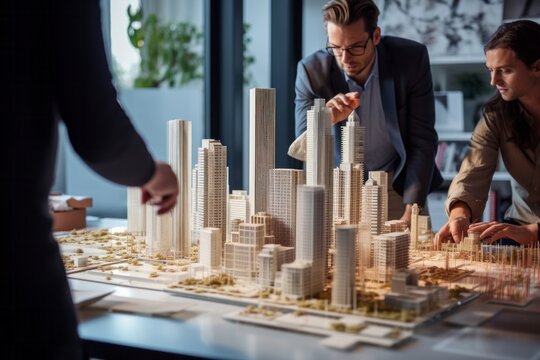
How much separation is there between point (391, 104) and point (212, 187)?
1257mm

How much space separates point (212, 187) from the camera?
2.85m

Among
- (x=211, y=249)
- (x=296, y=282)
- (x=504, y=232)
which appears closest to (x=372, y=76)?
(x=504, y=232)

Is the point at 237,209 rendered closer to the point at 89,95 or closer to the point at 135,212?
the point at 135,212

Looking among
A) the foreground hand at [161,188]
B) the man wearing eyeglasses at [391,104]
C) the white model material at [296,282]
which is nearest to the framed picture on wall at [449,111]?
the man wearing eyeglasses at [391,104]

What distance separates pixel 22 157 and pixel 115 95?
0.73 feet

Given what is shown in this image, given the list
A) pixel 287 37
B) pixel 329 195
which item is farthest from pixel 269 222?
pixel 287 37

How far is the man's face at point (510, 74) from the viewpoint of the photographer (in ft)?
10.9

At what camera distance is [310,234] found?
2.22 m

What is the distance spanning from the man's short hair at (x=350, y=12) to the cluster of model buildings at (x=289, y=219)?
75 cm

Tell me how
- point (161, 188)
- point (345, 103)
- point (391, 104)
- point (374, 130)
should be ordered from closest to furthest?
point (161, 188)
point (345, 103)
point (391, 104)
point (374, 130)

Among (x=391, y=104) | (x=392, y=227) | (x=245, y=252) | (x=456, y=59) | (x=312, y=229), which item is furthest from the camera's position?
(x=456, y=59)

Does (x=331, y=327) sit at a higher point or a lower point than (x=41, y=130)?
lower

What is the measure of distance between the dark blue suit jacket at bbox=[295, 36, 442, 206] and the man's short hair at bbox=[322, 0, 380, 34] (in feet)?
1.01

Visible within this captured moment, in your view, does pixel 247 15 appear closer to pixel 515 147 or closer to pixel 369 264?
pixel 515 147
